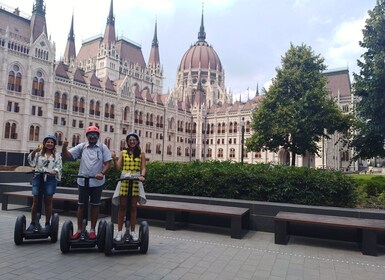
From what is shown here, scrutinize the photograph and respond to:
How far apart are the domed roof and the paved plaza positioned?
10137 cm

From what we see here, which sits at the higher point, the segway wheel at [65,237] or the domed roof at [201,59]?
the domed roof at [201,59]

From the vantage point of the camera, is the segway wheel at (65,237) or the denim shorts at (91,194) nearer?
the segway wheel at (65,237)

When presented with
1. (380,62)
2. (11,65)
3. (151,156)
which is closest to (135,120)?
(151,156)

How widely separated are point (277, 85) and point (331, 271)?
26.3 meters

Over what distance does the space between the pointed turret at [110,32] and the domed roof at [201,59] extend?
30.3 metres

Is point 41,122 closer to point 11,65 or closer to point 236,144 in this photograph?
point 11,65

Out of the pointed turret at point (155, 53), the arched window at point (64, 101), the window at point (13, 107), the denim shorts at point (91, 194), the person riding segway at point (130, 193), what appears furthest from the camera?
the pointed turret at point (155, 53)

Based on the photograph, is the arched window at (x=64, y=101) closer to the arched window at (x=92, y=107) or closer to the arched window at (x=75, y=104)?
the arched window at (x=75, y=104)

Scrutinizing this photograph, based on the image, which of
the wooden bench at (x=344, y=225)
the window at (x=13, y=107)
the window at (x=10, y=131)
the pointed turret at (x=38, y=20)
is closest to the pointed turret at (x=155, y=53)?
the pointed turret at (x=38, y=20)

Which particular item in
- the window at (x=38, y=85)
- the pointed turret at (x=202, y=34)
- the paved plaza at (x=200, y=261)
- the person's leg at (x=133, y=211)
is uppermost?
the pointed turret at (x=202, y=34)

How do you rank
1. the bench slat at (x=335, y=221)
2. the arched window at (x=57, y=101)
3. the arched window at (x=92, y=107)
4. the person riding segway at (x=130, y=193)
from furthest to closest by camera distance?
the arched window at (x=92, y=107) < the arched window at (x=57, y=101) < the bench slat at (x=335, y=221) < the person riding segway at (x=130, y=193)

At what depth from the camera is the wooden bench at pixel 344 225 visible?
6297mm

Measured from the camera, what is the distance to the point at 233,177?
31.0 ft

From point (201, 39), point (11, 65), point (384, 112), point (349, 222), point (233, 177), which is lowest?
point (349, 222)
